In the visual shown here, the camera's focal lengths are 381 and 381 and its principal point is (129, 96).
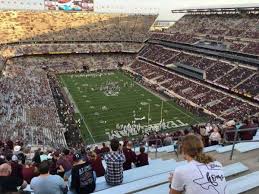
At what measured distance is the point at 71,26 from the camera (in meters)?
80.1

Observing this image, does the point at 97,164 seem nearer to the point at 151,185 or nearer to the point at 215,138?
the point at 151,185

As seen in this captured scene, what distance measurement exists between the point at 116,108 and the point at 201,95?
33.4 ft

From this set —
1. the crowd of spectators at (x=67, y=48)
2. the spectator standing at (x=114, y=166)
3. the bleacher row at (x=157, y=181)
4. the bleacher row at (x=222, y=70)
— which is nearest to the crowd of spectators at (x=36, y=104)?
the crowd of spectators at (x=67, y=48)

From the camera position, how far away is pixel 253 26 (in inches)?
2216

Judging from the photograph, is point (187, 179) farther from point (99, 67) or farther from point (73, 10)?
point (73, 10)

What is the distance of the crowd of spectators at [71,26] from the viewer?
74.0 m

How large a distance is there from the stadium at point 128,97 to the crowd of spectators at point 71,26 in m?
0.23

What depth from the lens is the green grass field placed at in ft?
115

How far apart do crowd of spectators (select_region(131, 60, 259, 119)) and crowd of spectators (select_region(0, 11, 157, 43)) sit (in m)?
21.8

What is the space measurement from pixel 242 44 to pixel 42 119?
103 feet

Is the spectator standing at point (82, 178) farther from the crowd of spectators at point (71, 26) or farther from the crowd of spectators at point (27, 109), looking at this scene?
the crowd of spectators at point (71, 26)

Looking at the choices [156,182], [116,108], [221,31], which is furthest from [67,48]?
[156,182]

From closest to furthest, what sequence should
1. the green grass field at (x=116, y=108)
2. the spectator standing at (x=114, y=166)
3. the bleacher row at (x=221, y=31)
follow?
the spectator standing at (x=114, y=166) < the green grass field at (x=116, y=108) < the bleacher row at (x=221, y=31)

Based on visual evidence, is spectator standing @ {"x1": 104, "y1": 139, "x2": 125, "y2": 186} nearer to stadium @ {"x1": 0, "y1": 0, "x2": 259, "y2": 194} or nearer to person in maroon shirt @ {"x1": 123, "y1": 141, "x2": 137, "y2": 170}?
stadium @ {"x1": 0, "y1": 0, "x2": 259, "y2": 194}
